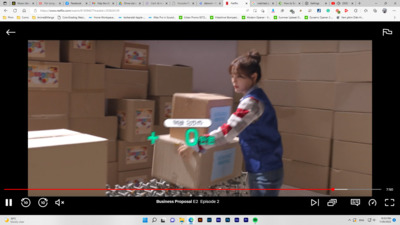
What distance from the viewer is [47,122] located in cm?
213

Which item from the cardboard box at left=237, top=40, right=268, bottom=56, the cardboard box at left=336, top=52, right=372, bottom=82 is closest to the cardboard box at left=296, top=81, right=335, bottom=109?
the cardboard box at left=336, top=52, right=372, bottom=82

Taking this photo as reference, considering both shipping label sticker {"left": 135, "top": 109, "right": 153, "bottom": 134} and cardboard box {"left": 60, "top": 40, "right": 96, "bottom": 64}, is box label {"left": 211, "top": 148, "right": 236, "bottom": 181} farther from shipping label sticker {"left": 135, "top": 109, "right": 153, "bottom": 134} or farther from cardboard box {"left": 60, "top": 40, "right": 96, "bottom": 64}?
cardboard box {"left": 60, "top": 40, "right": 96, "bottom": 64}

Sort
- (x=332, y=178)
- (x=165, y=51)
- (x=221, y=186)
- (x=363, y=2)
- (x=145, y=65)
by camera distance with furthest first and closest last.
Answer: (x=165, y=51) < (x=145, y=65) < (x=332, y=178) < (x=221, y=186) < (x=363, y=2)

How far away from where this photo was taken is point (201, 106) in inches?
48.5

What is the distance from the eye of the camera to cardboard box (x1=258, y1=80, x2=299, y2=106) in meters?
2.45

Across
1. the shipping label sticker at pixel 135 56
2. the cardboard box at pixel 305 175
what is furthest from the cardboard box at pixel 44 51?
the cardboard box at pixel 305 175

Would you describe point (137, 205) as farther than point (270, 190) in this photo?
No

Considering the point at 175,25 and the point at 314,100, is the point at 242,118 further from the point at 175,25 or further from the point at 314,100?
the point at 314,100

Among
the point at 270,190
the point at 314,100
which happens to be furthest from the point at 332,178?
the point at 270,190

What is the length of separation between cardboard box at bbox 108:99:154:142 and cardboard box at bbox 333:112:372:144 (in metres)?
1.37

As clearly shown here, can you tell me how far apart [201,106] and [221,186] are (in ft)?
1.35

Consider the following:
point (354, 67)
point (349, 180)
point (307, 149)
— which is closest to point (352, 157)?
point (349, 180)

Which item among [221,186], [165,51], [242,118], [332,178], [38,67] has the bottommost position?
[332,178]

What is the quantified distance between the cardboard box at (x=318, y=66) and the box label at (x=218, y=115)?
1.23 m
